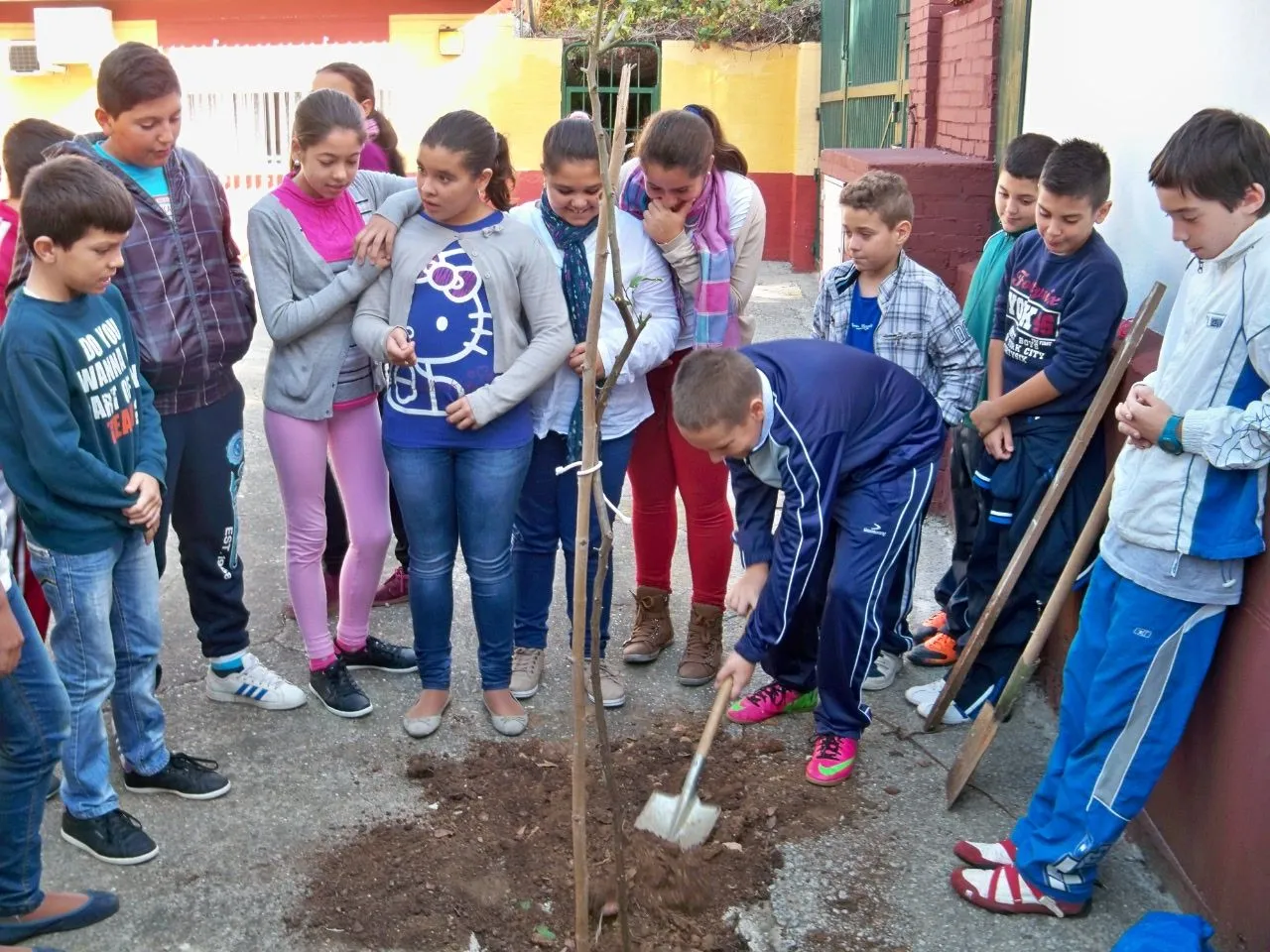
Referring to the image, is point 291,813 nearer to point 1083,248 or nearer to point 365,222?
point 365,222

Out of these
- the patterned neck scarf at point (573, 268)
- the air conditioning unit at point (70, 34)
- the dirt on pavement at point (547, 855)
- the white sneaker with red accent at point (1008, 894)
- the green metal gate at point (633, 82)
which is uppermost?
the air conditioning unit at point (70, 34)

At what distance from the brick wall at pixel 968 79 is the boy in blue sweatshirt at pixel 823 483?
2.76 m

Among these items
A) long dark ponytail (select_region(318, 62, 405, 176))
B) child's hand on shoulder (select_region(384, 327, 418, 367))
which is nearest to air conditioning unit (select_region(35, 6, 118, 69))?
long dark ponytail (select_region(318, 62, 405, 176))

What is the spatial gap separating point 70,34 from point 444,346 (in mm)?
14631

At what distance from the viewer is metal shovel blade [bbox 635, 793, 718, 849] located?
2.95 metres

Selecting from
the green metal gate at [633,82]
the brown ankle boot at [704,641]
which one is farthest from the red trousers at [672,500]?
the green metal gate at [633,82]

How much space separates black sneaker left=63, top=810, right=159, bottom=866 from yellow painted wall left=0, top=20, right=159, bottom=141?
15.2 metres

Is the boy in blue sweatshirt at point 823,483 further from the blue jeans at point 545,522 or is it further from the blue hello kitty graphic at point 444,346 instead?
the blue hello kitty graphic at point 444,346

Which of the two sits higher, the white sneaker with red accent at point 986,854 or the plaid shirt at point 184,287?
the plaid shirt at point 184,287

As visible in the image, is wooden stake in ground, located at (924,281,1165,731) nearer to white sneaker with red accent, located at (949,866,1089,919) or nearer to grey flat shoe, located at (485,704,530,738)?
white sneaker with red accent, located at (949,866,1089,919)

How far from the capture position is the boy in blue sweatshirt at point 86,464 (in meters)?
2.71

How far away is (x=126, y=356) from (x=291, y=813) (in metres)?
1.26

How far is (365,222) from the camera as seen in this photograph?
144 inches

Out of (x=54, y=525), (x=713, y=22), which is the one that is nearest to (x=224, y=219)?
(x=54, y=525)
